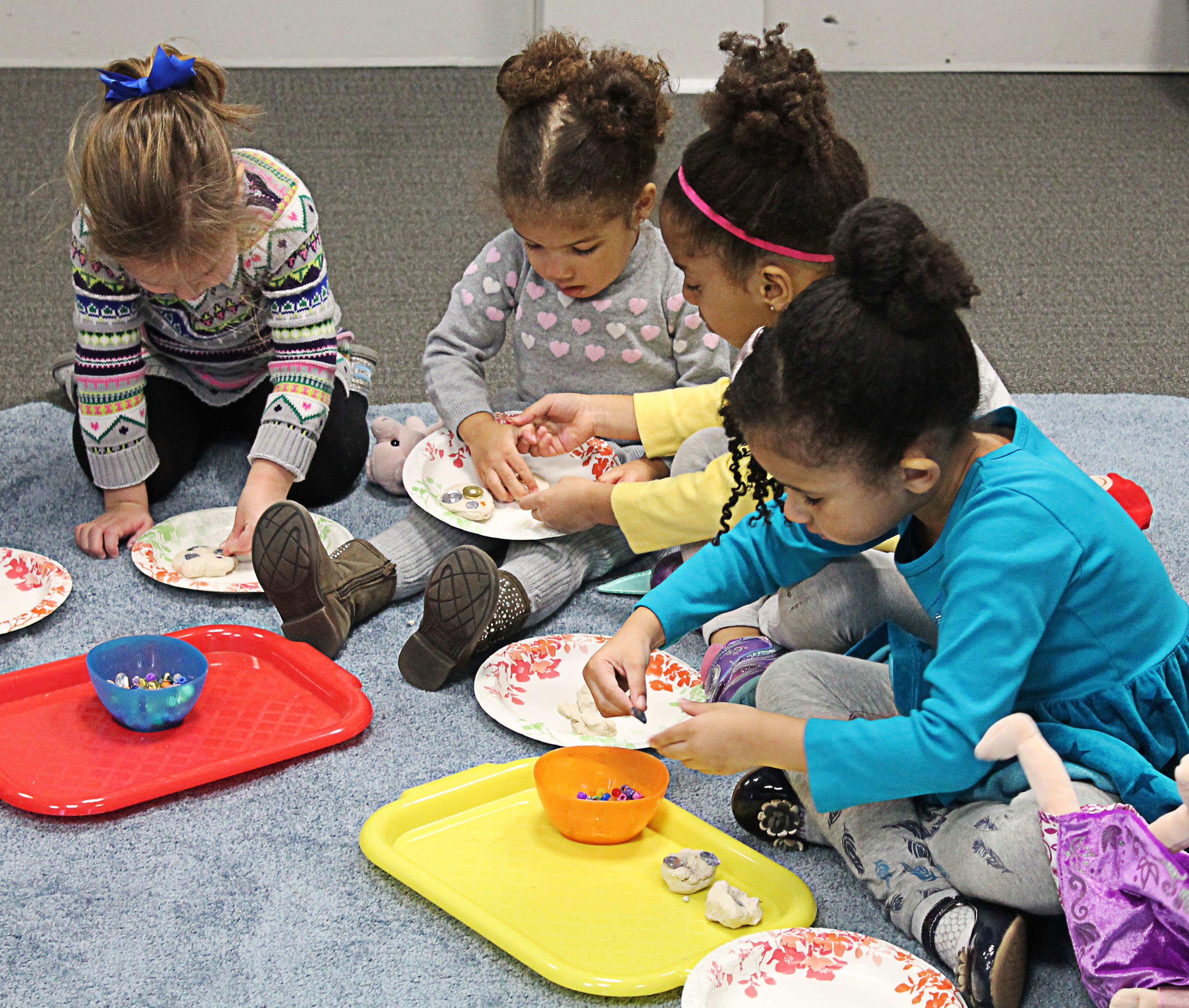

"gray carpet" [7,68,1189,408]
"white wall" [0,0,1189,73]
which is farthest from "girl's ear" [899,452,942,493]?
"white wall" [0,0,1189,73]

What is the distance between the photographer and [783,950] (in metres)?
0.79

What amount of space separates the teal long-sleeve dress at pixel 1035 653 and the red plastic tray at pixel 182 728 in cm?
44

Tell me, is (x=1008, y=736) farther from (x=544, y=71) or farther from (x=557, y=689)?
(x=544, y=71)

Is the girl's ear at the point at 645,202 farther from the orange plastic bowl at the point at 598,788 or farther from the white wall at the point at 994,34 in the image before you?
the white wall at the point at 994,34

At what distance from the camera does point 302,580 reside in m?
1.12

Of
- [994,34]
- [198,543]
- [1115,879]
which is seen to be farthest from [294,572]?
[994,34]

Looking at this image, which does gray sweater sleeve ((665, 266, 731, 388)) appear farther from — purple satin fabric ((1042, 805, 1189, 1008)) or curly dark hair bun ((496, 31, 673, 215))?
purple satin fabric ((1042, 805, 1189, 1008))

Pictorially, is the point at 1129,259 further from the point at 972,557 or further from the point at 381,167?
the point at 972,557

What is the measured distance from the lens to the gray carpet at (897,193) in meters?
1.91

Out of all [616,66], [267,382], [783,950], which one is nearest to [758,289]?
[616,66]

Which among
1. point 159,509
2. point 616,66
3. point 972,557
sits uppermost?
point 616,66

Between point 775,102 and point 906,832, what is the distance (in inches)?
22.3

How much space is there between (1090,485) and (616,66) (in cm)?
61

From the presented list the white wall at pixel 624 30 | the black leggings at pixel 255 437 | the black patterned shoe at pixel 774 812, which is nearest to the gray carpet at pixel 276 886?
the black patterned shoe at pixel 774 812
